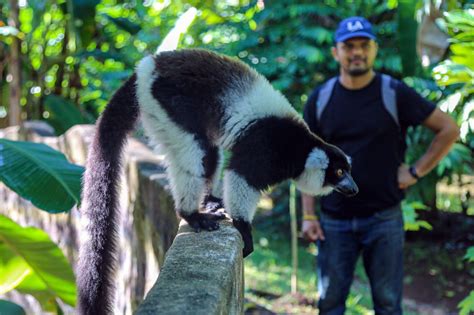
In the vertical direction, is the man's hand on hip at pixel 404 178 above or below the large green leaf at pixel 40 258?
above

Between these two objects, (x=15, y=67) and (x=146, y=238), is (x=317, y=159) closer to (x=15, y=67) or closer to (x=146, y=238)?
(x=146, y=238)

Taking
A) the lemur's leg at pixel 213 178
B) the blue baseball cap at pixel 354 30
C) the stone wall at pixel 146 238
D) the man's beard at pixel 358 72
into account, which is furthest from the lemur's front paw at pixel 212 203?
the blue baseball cap at pixel 354 30

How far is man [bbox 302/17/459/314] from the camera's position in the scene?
335 centimetres

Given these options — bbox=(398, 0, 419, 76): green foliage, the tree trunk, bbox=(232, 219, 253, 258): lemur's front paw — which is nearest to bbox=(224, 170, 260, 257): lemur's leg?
bbox=(232, 219, 253, 258): lemur's front paw

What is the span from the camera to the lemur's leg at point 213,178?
288 centimetres

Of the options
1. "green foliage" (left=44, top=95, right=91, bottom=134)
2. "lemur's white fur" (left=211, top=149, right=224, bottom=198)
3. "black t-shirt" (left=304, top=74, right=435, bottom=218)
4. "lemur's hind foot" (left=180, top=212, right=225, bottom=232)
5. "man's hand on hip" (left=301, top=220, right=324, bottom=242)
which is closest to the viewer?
"lemur's hind foot" (left=180, top=212, right=225, bottom=232)

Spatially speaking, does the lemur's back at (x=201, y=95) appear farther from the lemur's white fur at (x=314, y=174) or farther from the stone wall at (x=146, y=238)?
the stone wall at (x=146, y=238)

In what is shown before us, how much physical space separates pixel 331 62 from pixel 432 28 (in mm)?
2623

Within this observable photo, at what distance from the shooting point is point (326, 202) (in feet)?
11.6

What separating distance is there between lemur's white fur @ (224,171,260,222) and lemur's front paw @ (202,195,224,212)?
30 cm

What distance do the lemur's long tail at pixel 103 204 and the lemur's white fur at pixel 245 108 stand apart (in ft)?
1.47

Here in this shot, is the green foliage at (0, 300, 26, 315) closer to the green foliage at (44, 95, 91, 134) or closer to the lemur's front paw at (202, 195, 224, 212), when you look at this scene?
the lemur's front paw at (202, 195, 224, 212)

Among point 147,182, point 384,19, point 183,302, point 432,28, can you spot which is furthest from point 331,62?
point 183,302

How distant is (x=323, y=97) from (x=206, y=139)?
0.99 meters
